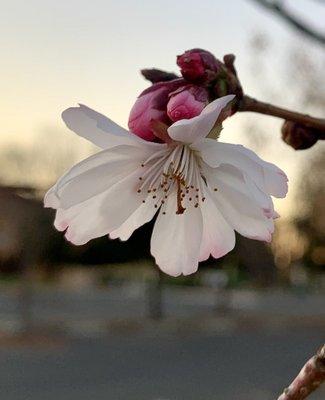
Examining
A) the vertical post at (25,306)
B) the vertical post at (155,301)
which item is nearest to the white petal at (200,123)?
the vertical post at (25,306)

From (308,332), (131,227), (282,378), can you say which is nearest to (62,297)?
(308,332)

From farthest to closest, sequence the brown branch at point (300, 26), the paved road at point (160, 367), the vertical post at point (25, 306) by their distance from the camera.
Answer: the vertical post at point (25, 306) → the paved road at point (160, 367) → the brown branch at point (300, 26)

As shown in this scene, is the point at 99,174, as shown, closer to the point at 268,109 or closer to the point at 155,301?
the point at 268,109

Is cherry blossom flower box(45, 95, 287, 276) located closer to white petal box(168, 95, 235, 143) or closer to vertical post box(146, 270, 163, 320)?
white petal box(168, 95, 235, 143)

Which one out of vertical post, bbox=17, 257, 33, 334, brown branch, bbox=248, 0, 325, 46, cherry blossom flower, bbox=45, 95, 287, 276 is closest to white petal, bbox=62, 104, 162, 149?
cherry blossom flower, bbox=45, 95, 287, 276

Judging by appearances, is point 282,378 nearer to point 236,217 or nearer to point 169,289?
point 236,217

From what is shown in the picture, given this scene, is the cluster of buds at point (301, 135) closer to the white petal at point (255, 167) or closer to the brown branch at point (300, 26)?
the white petal at point (255, 167)
